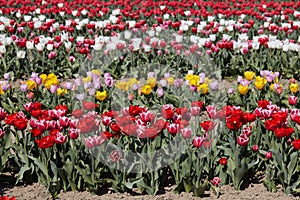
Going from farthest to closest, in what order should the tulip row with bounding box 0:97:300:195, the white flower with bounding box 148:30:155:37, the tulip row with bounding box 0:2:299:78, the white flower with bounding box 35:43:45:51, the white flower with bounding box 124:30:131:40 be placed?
1. the white flower with bounding box 148:30:155:37
2. the white flower with bounding box 124:30:131:40
3. the tulip row with bounding box 0:2:299:78
4. the white flower with bounding box 35:43:45:51
5. the tulip row with bounding box 0:97:300:195

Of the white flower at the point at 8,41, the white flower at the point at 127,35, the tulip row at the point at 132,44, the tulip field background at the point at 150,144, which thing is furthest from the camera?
the white flower at the point at 127,35

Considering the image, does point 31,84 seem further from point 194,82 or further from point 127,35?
point 127,35

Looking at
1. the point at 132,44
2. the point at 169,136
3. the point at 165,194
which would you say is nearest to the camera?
the point at 165,194

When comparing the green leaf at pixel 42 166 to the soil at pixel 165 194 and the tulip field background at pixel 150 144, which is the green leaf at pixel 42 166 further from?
the soil at pixel 165 194

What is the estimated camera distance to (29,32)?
10.8m

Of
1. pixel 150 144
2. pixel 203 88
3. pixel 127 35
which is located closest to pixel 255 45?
pixel 203 88

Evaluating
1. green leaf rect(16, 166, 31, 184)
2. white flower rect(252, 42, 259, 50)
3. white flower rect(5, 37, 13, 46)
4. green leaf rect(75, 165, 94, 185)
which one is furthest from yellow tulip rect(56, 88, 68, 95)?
white flower rect(252, 42, 259, 50)

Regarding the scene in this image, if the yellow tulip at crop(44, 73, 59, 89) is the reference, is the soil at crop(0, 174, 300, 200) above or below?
below

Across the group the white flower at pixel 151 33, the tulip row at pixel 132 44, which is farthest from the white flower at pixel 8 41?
the white flower at pixel 151 33

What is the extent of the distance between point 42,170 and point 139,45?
14.8ft

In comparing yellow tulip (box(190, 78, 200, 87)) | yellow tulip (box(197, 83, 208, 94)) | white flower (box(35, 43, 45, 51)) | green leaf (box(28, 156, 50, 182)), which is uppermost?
white flower (box(35, 43, 45, 51))

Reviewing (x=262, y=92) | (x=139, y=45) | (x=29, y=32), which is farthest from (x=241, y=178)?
(x=29, y=32)

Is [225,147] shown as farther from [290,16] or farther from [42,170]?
[290,16]

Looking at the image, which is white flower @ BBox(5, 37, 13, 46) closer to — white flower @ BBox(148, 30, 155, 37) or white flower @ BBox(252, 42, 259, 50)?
white flower @ BBox(148, 30, 155, 37)
